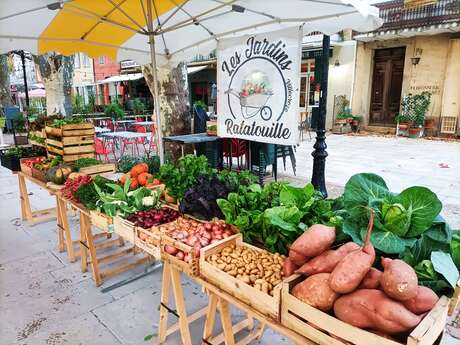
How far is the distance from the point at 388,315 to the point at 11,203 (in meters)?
6.50

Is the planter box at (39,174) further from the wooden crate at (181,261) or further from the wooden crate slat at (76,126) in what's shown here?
the wooden crate at (181,261)

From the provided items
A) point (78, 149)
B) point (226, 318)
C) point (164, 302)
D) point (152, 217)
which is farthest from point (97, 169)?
point (226, 318)

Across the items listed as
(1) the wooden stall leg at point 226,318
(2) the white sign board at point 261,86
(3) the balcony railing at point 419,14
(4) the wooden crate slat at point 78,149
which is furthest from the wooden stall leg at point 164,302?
(3) the balcony railing at point 419,14

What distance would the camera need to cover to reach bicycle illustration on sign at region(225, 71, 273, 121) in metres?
3.33

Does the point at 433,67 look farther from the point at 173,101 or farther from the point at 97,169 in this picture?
the point at 97,169

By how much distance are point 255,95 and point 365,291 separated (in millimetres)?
2490

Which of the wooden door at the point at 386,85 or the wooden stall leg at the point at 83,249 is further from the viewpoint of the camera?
the wooden door at the point at 386,85

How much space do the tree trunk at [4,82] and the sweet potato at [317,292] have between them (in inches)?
750

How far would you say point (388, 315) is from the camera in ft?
4.02

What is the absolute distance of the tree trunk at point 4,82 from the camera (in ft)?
53.2

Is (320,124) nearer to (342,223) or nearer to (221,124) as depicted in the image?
(221,124)

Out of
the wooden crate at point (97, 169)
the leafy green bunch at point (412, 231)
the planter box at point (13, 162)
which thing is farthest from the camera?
the planter box at point (13, 162)

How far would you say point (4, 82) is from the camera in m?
16.6

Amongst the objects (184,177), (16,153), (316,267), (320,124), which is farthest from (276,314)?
(16,153)
